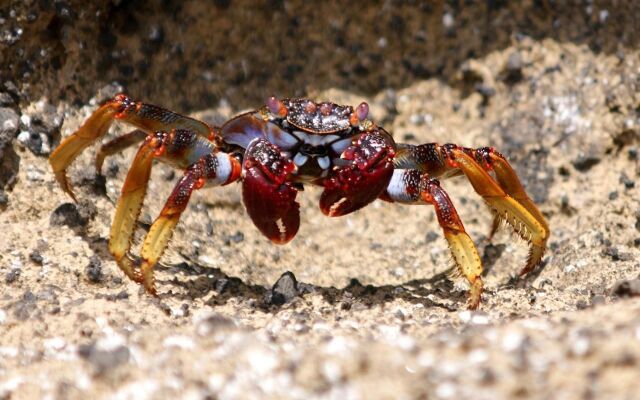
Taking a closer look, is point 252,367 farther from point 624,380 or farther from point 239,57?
point 239,57

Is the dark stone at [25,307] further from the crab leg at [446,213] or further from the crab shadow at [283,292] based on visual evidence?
the crab leg at [446,213]

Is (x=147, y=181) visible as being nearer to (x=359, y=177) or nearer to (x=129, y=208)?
(x=129, y=208)

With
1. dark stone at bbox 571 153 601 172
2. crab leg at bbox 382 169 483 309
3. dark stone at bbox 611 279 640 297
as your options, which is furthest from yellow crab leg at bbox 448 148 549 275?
dark stone at bbox 571 153 601 172

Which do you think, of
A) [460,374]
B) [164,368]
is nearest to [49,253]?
[164,368]

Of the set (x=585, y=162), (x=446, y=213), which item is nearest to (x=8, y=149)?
(x=446, y=213)

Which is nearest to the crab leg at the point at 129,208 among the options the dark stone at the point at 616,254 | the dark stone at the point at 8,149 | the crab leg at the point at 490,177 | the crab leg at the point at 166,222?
the crab leg at the point at 166,222
